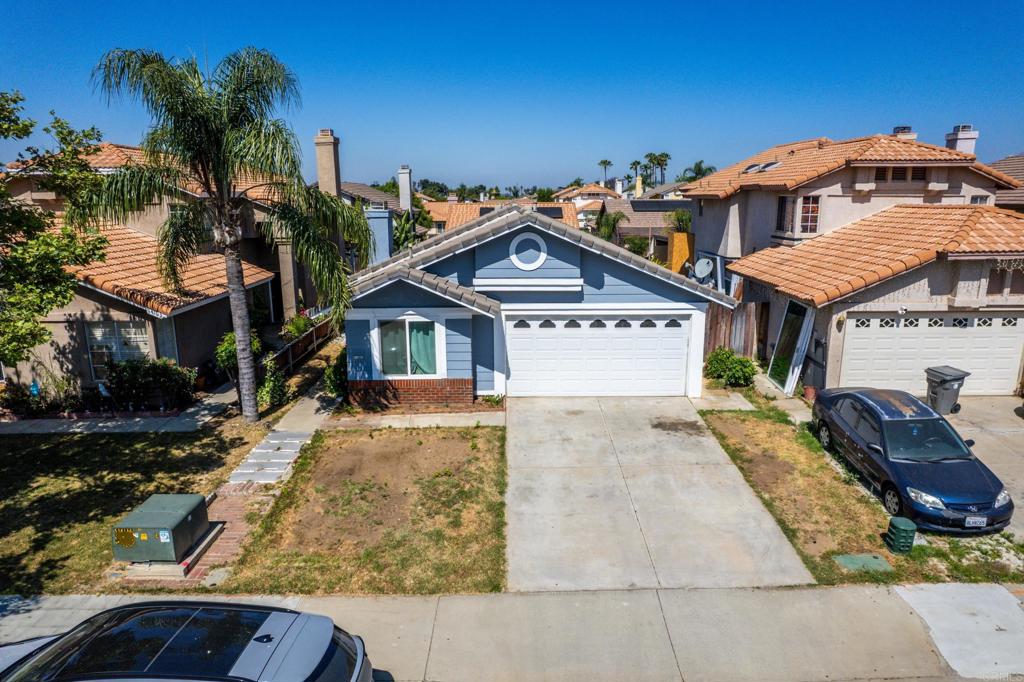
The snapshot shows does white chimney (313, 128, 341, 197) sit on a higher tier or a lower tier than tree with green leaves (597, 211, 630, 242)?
higher

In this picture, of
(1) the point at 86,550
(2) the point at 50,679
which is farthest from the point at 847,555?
(1) the point at 86,550

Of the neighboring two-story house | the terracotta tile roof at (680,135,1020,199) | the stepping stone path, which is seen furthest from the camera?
the terracotta tile roof at (680,135,1020,199)

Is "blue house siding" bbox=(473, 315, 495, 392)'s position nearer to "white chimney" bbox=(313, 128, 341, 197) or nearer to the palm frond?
the palm frond

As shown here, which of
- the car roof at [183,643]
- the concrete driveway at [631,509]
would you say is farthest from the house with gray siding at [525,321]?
the car roof at [183,643]

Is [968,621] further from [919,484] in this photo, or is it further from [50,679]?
[50,679]

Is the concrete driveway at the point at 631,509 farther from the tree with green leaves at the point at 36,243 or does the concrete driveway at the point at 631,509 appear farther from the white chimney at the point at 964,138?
the white chimney at the point at 964,138

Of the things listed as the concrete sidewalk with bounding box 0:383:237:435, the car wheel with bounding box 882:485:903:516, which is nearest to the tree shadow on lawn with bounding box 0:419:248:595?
the concrete sidewalk with bounding box 0:383:237:435
